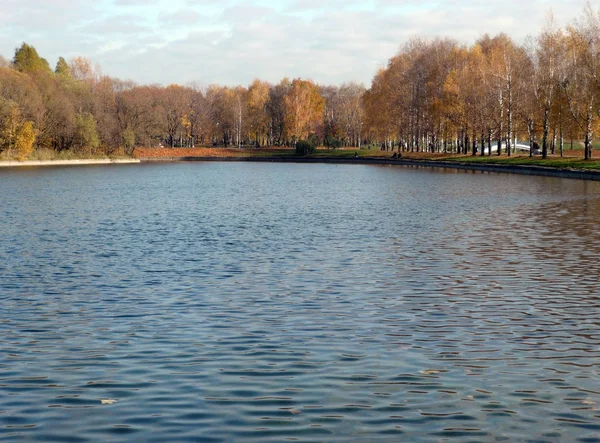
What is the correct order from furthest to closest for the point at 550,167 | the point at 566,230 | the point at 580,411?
the point at 550,167 < the point at 566,230 < the point at 580,411

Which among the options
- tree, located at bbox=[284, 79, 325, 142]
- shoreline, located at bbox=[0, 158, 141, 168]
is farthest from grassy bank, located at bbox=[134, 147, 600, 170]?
shoreline, located at bbox=[0, 158, 141, 168]

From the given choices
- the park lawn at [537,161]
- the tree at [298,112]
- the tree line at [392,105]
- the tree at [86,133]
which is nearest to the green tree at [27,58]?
the tree line at [392,105]

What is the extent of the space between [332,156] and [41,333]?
120m

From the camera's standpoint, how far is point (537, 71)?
283 feet

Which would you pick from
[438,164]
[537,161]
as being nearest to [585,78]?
[537,161]

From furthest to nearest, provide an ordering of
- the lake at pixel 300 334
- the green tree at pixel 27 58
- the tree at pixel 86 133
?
the green tree at pixel 27 58 < the tree at pixel 86 133 < the lake at pixel 300 334

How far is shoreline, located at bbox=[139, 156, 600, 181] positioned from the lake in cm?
3912

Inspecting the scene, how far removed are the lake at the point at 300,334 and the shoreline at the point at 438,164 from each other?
1540 inches

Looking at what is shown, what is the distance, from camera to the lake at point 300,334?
8.88m

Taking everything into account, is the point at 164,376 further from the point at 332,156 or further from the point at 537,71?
the point at 332,156

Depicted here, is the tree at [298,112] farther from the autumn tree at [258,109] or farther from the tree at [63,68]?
the tree at [63,68]

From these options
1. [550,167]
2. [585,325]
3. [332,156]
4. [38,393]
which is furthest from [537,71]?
[38,393]

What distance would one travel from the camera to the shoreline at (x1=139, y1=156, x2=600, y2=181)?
66188 millimetres

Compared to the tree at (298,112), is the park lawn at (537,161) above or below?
below
